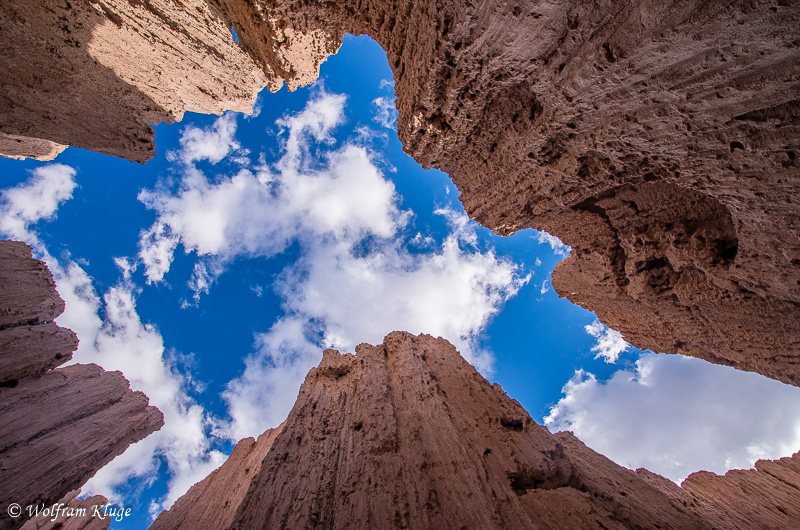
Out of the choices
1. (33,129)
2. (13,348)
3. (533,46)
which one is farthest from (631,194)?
(13,348)

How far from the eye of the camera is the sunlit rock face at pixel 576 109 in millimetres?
2701

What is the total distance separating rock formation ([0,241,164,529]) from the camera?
611cm

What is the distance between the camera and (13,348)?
747cm

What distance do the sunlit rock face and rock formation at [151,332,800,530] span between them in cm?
399

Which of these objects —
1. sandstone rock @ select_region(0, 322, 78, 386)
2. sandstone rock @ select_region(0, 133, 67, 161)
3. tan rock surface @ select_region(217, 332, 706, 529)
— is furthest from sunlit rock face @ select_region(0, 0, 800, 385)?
sandstone rock @ select_region(0, 322, 78, 386)

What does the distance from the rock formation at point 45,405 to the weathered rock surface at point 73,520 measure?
371 cm

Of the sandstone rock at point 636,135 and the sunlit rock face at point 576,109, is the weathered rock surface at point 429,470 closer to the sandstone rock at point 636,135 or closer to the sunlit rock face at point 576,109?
the sunlit rock face at point 576,109

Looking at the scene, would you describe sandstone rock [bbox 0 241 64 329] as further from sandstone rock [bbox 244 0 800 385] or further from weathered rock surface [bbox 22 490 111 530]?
sandstone rock [bbox 244 0 800 385]

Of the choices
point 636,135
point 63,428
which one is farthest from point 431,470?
point 63,428

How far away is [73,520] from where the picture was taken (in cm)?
1004

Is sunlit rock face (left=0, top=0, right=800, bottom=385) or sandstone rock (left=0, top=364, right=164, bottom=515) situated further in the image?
sandstone rock (left=0, top=364, right=164, bottom=515)

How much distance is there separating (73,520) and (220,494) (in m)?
5.74

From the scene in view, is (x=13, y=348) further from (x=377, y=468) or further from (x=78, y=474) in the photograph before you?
(x=377, y=468)

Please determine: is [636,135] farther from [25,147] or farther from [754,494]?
[25,147]
